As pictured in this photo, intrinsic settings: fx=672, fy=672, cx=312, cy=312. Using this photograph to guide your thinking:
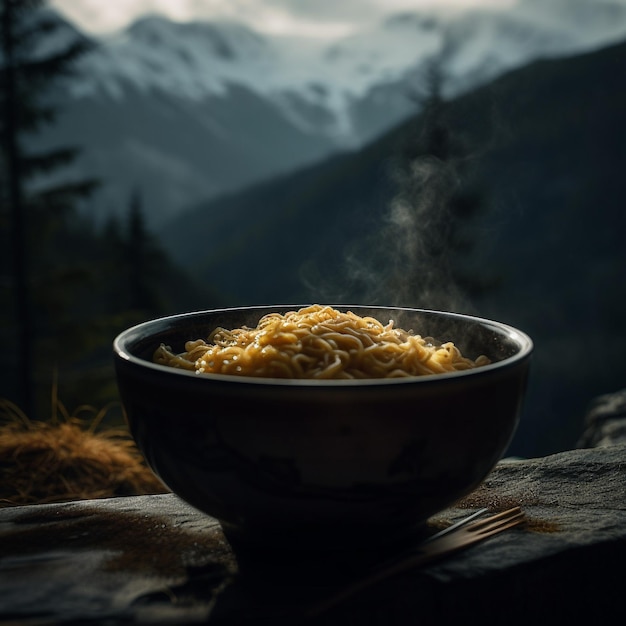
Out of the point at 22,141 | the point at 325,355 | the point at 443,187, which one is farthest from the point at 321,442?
the point at 22,141

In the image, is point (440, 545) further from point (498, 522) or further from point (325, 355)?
point (325, 355)

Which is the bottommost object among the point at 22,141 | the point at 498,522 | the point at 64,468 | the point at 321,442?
the point at 64,468

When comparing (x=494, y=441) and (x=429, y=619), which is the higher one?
(x=494, y=441)

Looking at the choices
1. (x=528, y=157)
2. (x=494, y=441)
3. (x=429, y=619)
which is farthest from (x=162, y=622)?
(x=528, y=157)

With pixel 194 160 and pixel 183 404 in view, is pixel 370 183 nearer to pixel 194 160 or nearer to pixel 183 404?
pixel 183 404

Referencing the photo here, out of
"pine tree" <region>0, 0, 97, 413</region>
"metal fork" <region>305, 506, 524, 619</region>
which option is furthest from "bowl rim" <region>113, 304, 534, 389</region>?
"pine tree" <region>0, 0, 97, 413</region>

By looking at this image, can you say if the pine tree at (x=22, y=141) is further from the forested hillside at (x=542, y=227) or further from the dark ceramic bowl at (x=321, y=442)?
the forested hillside at (x=542, y=227)
